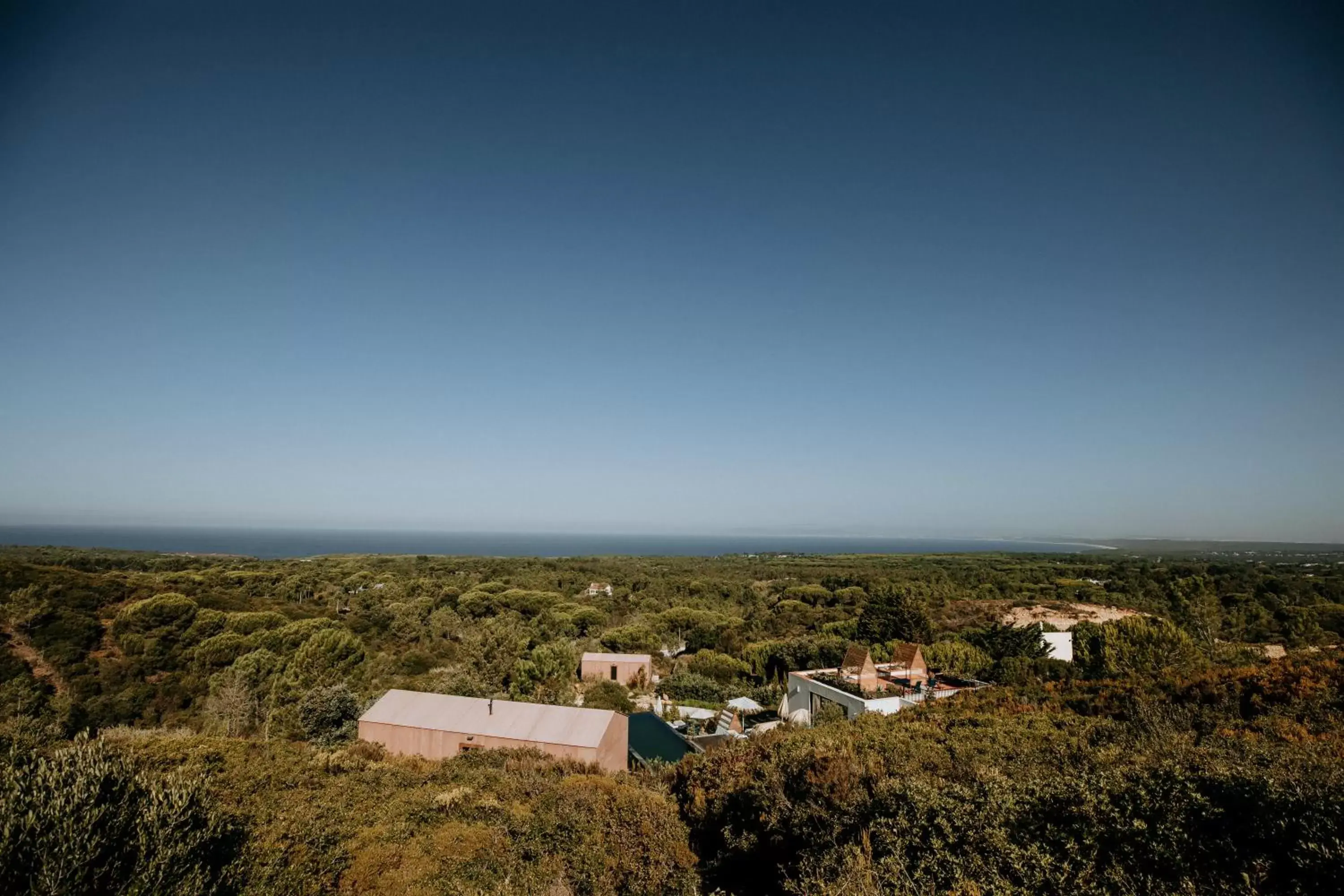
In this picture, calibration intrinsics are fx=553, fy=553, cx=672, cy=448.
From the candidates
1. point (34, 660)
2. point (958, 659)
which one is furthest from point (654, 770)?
point (34, 660)

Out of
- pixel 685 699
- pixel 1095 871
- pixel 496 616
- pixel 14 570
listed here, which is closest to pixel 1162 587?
pixel 685 699

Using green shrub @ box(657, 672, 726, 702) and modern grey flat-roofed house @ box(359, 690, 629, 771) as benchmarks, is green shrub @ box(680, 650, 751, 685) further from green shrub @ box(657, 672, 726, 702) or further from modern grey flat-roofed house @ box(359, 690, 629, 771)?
modern grey flat-roofed house @ box(359, 690, 629, 771)

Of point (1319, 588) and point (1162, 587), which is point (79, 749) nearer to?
point (1162, 587)

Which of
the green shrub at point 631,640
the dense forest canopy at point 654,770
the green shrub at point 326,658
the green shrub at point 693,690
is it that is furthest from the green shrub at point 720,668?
the green shrub at point 326,658

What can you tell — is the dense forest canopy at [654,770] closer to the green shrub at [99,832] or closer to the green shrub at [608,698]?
the green shrub at [99,832]

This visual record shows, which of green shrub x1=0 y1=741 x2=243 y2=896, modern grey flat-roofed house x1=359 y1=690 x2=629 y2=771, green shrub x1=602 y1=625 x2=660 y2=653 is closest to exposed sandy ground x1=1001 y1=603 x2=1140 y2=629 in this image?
green shrub x1=602 y1=625 x2=660 y2=653

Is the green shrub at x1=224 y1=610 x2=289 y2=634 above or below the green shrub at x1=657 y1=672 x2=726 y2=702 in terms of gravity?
above
